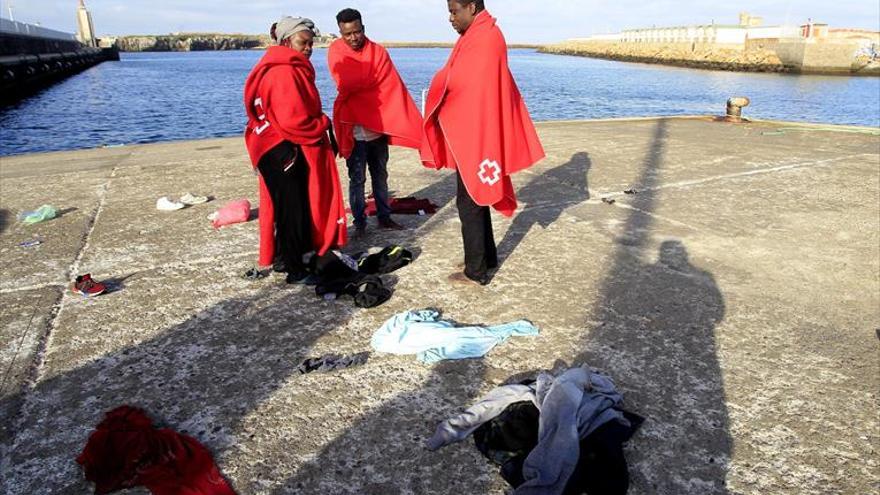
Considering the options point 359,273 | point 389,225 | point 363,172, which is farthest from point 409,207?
point 359,273

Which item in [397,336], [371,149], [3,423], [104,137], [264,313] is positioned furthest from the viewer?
[104,137]

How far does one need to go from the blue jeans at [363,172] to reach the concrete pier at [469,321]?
1.12 ft

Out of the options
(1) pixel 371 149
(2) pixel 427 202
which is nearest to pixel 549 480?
(1) pixel 371 149

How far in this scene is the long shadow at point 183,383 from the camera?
2420mm

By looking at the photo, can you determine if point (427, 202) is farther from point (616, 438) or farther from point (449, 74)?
point (616, 438)

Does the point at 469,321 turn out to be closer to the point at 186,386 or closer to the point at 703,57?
the point at 186,386

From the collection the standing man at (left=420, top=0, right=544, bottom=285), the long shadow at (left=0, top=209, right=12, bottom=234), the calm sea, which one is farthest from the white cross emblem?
the calm sea

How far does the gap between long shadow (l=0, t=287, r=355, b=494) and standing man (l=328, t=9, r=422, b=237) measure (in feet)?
5.63

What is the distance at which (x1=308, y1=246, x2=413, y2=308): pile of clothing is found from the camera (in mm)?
3836

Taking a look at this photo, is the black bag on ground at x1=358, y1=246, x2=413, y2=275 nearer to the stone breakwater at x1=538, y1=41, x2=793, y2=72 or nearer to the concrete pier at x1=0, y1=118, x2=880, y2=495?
the concrete pier at x1=0, y1=118, x2=880, y2=495

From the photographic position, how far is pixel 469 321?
3574 mm

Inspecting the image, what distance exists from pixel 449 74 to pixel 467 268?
134cm

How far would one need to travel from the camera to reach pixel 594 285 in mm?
4066

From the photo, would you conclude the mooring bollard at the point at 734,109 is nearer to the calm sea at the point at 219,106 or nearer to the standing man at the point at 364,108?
the standing man at the point at 364,108
